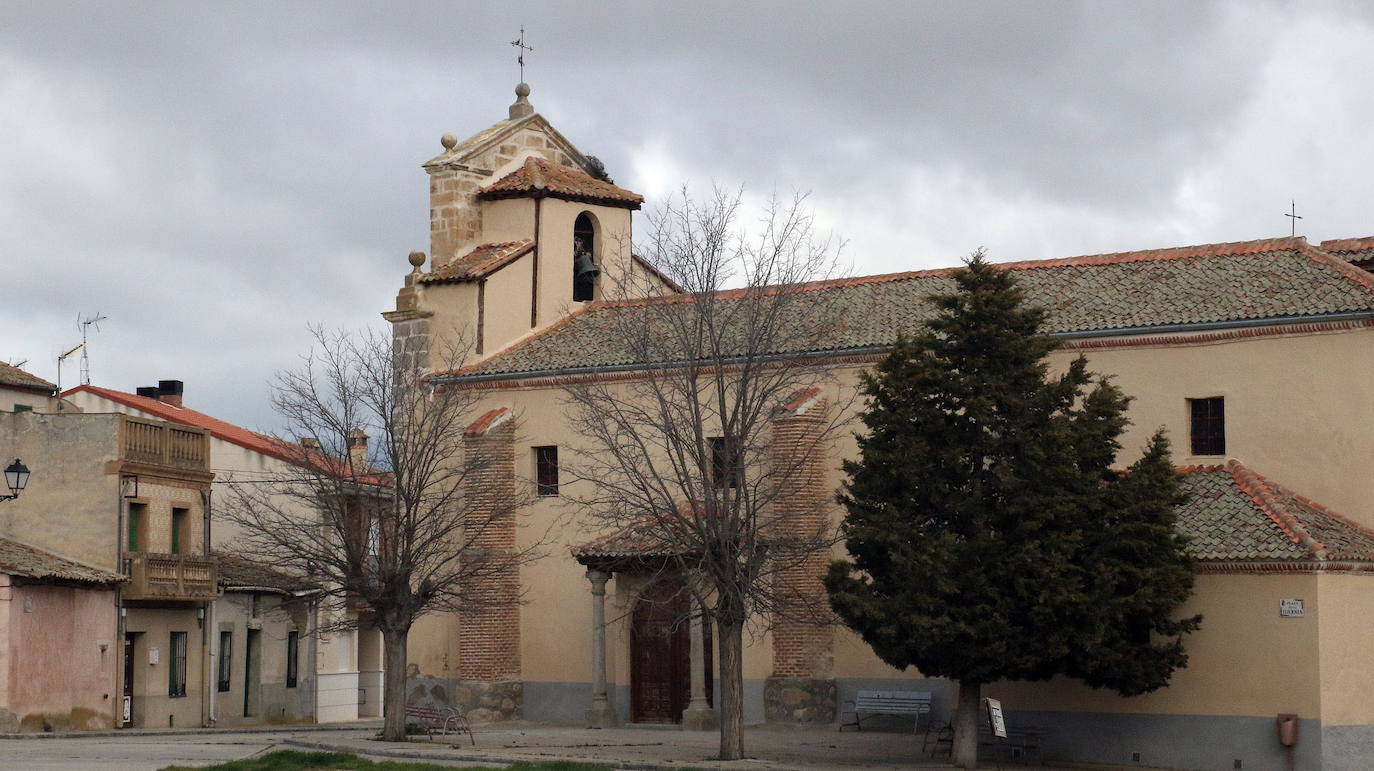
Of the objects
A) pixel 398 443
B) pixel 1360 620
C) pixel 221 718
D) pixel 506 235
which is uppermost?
pixel 506 235

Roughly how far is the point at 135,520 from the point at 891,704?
16.7 metres

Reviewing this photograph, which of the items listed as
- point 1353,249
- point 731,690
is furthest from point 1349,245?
point 731,690

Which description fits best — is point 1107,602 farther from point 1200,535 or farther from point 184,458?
point 184,458

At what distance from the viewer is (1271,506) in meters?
24.3

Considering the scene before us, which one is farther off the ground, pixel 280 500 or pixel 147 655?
pixel 280 500

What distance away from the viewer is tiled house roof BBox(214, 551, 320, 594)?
38.9m

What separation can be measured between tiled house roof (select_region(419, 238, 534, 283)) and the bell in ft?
4.34

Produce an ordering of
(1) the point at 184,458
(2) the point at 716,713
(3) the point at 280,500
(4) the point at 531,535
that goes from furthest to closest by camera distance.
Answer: (3) the point at 280,500, (1) the point at 184,458, (4) the point at 531,535, (2) the point at 716,713

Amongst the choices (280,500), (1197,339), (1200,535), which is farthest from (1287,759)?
(280,500)

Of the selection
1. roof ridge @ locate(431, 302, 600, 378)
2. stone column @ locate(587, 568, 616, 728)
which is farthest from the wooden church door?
roof ridge @ locate(431, 302, 600, 378)

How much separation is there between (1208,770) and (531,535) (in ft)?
43.7

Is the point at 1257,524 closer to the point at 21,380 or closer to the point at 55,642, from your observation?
the point at 55,642

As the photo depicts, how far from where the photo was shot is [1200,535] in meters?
24.2

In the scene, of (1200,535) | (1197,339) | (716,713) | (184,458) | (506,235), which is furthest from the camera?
(184,458)
